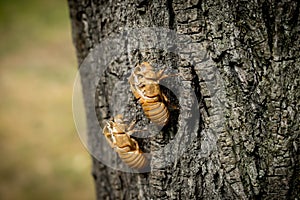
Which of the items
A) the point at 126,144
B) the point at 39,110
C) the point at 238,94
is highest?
the point at 238,94

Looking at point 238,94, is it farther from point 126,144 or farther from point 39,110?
point 39,110

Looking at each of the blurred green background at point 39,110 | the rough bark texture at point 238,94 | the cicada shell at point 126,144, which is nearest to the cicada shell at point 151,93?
the rough bark texture at point 238,94

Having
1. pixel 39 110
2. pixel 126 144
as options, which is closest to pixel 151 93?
pixel 126 144

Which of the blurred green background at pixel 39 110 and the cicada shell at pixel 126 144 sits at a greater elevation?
the cicada shell at pixel 126 144

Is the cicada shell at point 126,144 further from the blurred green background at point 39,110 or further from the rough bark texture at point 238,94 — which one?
the blurred green background at point 39,110

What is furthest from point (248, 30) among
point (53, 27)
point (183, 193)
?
point (53, 27)

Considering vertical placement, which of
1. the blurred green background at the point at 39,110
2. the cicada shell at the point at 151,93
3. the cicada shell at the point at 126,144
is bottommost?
the blurred green background at the point at 39,110
